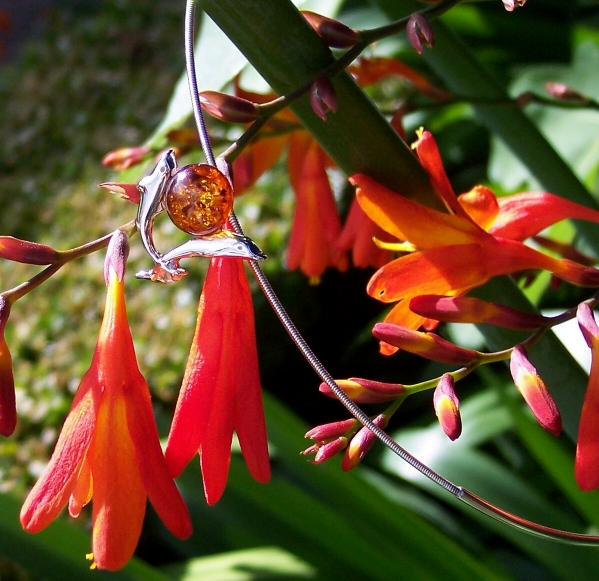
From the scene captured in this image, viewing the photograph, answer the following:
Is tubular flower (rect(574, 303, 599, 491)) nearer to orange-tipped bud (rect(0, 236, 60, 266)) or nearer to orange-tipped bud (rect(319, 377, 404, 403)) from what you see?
orange-tipped bud (rect(319, 377, 404, 403))

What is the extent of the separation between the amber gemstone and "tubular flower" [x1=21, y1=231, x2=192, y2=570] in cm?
3

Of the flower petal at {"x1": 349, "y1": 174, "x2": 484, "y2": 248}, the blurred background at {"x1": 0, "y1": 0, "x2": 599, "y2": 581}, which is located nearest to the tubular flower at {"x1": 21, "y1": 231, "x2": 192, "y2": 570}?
the flower petal at {"x1": 349, "y1": 174, "x2": 484, "y2": 248}

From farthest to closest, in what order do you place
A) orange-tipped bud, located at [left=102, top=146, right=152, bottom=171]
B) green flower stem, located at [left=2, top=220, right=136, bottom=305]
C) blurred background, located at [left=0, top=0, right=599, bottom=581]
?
blurred background, located at [left=0, top=0, right=599, bottom=581]
orange-tipped bud, located at [left=102, top=146, right=152, bottom=171]
green flower stem, located at [left=2, top=220, right=136, bottom=305]

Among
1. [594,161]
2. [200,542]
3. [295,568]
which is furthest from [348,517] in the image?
[594,161]

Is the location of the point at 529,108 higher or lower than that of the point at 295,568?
higher

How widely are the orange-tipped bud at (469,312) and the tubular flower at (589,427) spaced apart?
0.9 inches


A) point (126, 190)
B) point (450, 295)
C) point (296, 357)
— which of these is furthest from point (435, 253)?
point (296, 357)

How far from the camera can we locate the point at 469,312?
323 mm

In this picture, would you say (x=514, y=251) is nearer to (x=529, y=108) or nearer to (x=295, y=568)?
(x=295, y=568)

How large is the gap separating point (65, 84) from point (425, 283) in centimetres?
226

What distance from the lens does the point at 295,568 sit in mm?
883

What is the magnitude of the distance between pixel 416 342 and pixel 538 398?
0.17ft

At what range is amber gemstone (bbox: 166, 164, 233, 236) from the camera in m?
0.30

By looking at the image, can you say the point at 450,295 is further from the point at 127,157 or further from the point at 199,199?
the point at 127,157
